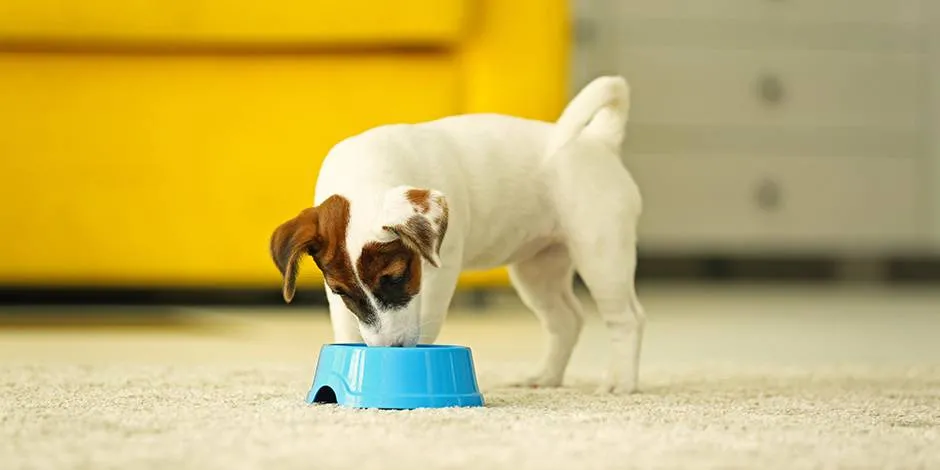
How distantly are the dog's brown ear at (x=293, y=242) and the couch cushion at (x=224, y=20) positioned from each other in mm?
1315

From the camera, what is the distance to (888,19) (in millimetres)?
4766

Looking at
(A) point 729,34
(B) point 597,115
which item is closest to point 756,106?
(A) point 729,34

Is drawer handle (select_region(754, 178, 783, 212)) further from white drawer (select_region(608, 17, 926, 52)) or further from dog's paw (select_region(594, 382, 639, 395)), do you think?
dog's paw (select_region(594, 382, 639, 395))

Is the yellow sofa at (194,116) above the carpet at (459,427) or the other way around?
above

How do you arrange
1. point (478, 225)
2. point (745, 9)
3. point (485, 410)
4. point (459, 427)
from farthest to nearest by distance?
1. point (745, 9)
2. point (478, 225)
3. point (485, 410)
4. point (459, 427)

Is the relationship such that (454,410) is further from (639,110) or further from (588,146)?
(639,110)

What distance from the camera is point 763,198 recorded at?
15.6 ft

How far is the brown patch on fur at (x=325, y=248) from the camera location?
1562 mm

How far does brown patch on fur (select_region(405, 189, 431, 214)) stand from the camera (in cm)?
153

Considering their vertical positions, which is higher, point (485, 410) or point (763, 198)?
point (485, 410)

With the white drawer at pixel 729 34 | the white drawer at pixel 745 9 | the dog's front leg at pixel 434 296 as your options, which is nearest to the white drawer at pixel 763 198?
the white drawer at pixel 729 34

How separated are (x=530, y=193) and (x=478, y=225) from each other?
0.34ft

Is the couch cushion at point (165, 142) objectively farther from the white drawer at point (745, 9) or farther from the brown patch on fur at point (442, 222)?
the white drawer at point (745, 9)

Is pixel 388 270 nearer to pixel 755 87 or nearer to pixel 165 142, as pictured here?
pixel 165 142
